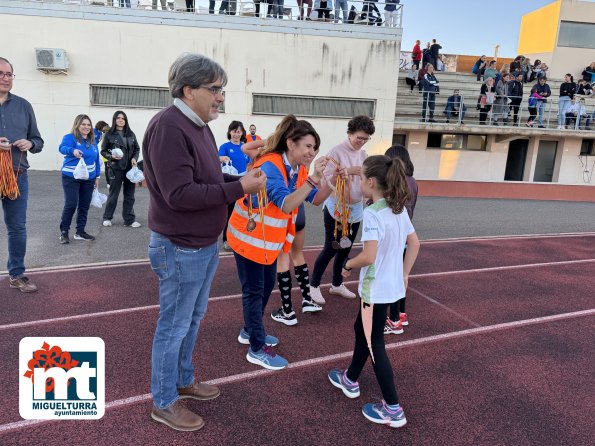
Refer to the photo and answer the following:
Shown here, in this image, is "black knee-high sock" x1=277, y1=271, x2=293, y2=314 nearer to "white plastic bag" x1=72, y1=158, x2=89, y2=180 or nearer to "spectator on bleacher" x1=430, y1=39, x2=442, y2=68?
"white plastic bag" x1=72, y1=158, x2=89, y2=180

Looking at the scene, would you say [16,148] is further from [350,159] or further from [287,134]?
[350,159]

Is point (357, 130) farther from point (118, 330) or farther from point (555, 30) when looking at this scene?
point (555, 30)

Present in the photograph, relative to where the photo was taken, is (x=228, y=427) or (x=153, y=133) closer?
(x=153, y=133)

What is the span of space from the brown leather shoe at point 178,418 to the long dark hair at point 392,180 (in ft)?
5.94

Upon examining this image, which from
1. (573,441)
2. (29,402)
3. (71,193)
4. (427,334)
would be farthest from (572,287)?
(71,193)

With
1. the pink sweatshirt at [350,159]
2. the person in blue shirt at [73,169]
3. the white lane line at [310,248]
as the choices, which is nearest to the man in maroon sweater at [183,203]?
the pink sweatshirt at [350,159]

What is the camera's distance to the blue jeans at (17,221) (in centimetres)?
453

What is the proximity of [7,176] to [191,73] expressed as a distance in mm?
3123

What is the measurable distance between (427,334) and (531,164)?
18436mm

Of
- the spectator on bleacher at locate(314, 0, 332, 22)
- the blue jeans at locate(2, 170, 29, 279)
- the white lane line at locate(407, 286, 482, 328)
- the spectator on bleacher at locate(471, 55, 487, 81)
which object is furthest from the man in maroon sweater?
the spectator on bleacher at locate(471, 55, 487, 81)

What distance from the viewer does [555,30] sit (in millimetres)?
22734

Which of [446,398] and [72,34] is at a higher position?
→ [72,34]

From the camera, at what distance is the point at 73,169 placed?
668 cm

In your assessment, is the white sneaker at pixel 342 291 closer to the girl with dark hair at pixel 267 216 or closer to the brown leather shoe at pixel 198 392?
the girl with dark hair at pixel 267 216
